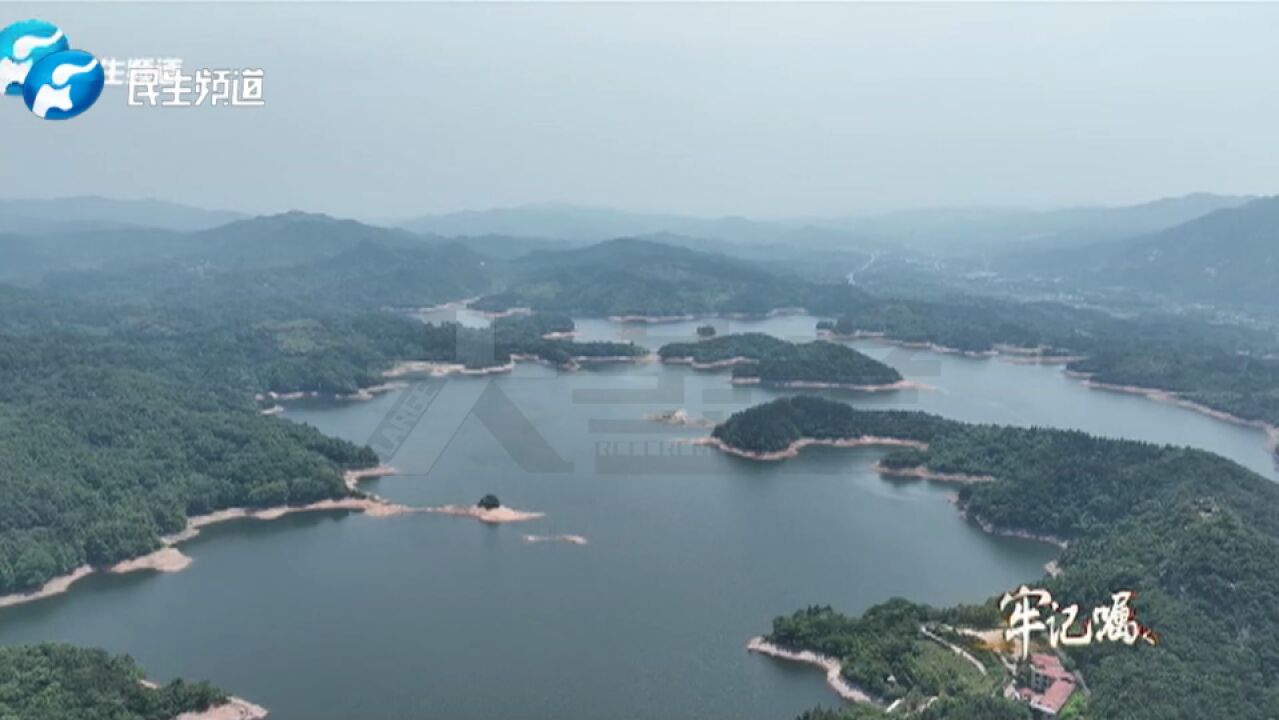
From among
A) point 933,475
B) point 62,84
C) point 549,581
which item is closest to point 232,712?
point 549,581

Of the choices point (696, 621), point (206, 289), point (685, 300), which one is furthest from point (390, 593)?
point (206, 289)

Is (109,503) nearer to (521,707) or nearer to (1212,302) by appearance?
(521,707)

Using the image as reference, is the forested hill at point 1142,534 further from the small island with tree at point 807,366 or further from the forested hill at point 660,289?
the forested hill at point 660,289

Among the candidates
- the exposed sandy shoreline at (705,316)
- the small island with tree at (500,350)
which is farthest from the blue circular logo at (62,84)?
the exposed sandy shoreline at (705,316)

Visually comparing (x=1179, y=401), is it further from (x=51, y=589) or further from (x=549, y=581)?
(x=51, y=589)

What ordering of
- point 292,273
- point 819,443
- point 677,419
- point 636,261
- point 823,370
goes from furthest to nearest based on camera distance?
point 636,261 < point 292,273 < point 823,370 < point 677,419 < point 819,443
